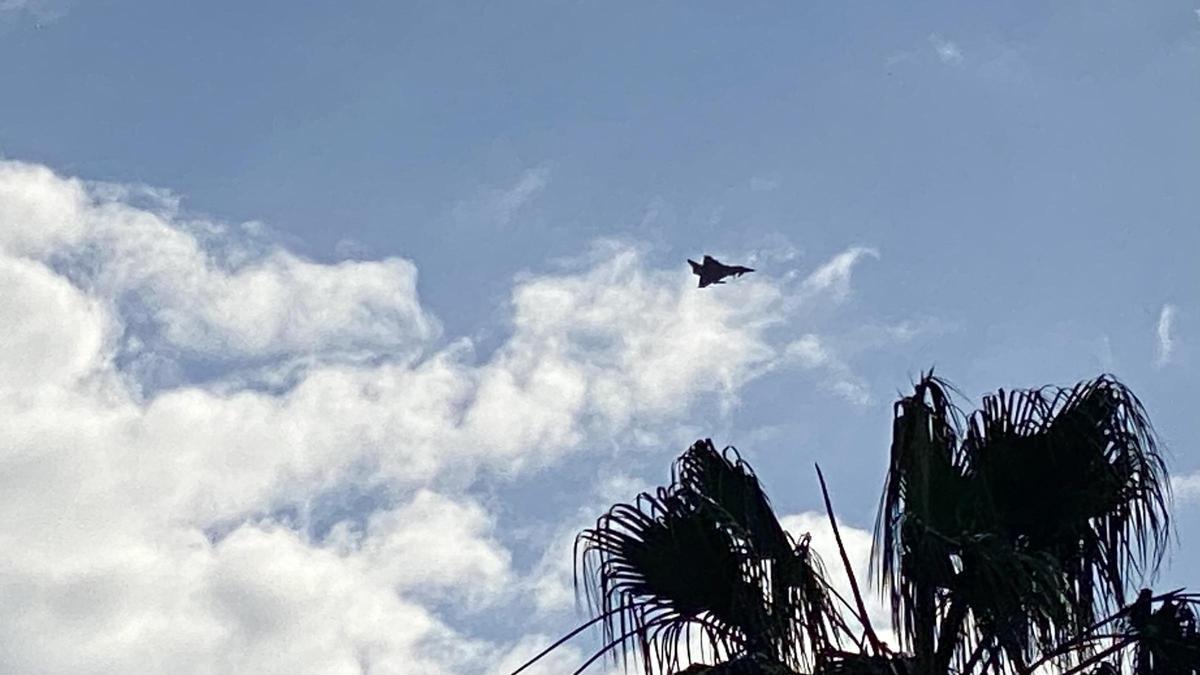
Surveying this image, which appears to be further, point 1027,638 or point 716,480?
point 716,480

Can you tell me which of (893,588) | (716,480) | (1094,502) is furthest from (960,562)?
(716,480)

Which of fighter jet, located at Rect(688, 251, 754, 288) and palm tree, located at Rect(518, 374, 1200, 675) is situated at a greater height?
fighter jet, located at Rect(688, 251, 754, 288)

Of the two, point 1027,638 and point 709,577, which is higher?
point 709,577

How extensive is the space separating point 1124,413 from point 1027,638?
52.1 inches

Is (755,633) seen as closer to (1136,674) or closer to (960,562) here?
(960,562)

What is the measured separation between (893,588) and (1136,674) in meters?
1.27

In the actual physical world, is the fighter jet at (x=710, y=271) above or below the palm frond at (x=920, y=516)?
above

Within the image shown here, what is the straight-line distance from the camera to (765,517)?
10336 millimetres

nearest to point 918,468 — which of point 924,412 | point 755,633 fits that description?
point 924,412

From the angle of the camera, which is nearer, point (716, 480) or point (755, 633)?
point (755, 633)

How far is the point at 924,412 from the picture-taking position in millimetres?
9984

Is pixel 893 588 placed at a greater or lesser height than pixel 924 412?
lesser

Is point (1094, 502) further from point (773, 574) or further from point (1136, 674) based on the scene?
point (773, 574)

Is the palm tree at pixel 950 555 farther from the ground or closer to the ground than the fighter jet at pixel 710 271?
closer to the ground
